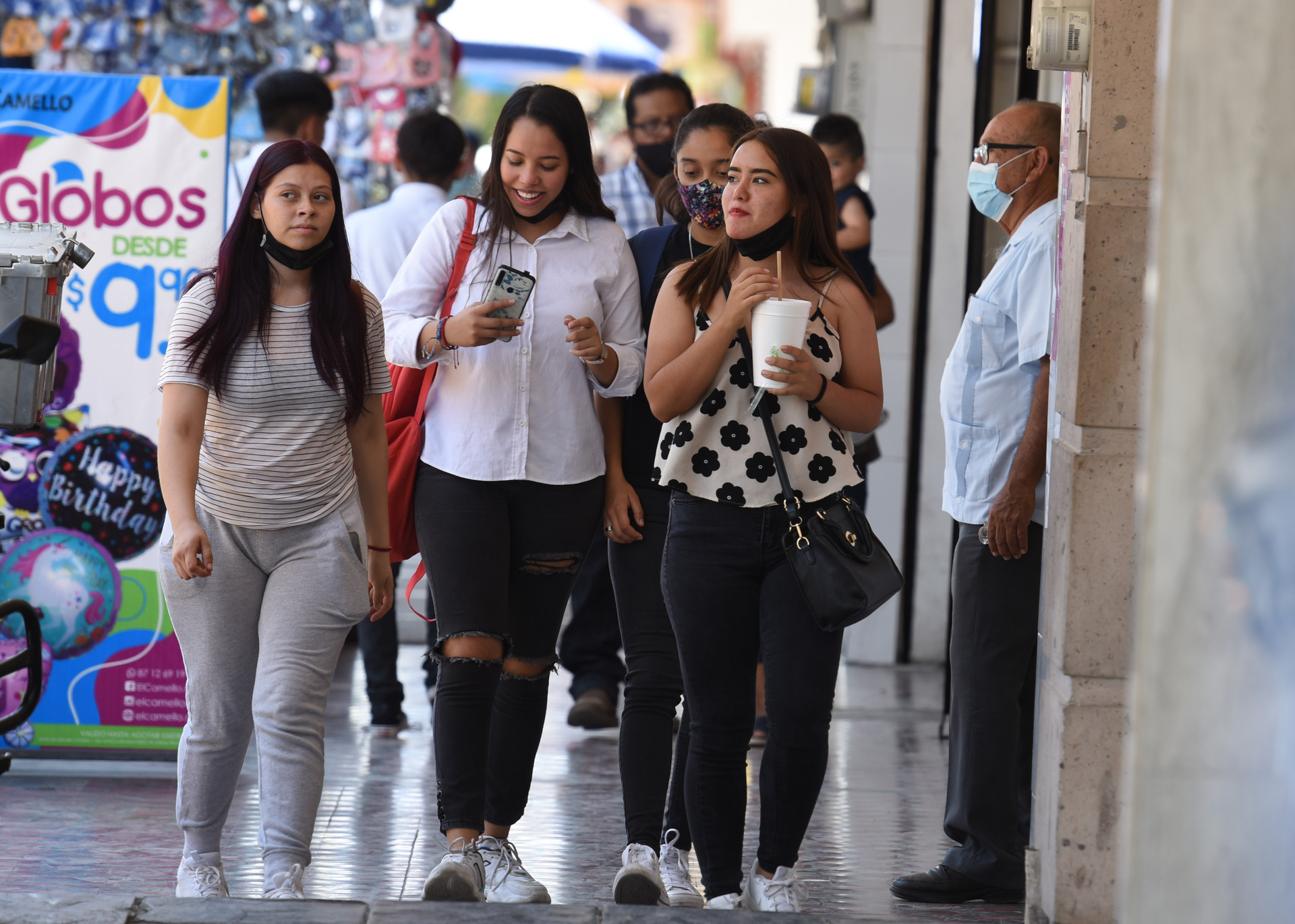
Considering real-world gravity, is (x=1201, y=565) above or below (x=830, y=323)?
below

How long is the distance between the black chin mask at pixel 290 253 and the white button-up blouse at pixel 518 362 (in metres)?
0.25

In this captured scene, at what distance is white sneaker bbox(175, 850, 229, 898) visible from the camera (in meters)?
3.10

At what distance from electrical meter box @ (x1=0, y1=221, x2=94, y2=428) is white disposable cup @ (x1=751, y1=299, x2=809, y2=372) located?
54.0 inches

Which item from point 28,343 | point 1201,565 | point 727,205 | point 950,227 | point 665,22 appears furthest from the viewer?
point 665,22

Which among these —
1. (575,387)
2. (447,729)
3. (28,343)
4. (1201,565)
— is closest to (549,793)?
(447,729)

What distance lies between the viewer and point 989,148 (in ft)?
12.1

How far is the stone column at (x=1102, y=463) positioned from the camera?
2848mm

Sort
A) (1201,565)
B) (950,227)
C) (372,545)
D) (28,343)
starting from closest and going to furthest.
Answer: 1. (1201,565)
2. (28,343)
3. (372,545)
4. (950,227)

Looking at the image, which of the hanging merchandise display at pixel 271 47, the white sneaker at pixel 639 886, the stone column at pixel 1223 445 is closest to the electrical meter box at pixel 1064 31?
the stone column at pixel 1223 445

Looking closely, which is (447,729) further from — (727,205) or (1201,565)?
(1201,565)

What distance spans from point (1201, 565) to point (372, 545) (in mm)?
2001

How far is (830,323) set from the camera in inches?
122

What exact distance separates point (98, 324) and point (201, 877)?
5.84ft

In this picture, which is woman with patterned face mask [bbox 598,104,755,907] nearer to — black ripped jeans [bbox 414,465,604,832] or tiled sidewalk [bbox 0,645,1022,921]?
black ripped jeans [bbox 414,465,604,832]
